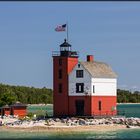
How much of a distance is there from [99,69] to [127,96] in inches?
3515

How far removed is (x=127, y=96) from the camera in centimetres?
14988

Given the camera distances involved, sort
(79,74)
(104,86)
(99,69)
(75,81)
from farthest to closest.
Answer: (99,69), (104,86), (75,81), (79,74)

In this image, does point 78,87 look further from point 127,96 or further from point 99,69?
point 127,96

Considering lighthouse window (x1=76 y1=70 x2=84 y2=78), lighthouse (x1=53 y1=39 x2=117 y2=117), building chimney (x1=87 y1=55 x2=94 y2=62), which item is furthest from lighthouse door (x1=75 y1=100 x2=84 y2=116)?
building chimney (x1=87 y1=55 x2=94 y2=62)

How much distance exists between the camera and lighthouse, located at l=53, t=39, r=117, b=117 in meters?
59.5

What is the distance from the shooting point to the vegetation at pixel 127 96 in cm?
14500

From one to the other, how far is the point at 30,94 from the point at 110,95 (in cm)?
8881

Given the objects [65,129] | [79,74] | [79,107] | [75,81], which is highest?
[79,74]

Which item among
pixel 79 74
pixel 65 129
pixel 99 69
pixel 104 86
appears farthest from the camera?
pixel 99 69

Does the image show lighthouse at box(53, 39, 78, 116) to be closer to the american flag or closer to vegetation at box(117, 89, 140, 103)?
the american flag

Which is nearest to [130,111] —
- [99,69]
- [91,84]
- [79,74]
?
[99,69]

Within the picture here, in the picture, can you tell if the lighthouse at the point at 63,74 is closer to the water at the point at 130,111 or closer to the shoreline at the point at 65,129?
the shoreline at the point at 65,129

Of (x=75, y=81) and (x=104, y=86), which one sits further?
(x=104, y=86)

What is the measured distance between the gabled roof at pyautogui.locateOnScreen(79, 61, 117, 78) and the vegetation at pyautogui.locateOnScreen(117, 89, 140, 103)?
81103 millimetres
